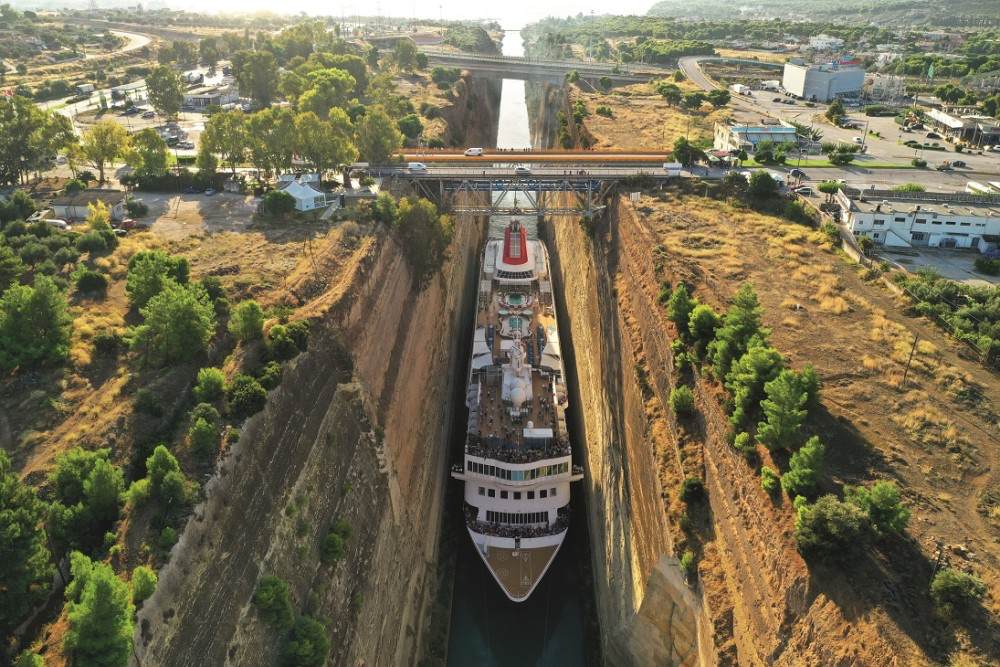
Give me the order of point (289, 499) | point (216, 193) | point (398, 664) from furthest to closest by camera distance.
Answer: point (216, 193)
point (398, 664)
point (289, 499)

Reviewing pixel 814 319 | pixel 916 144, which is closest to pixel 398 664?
pixel 814 319

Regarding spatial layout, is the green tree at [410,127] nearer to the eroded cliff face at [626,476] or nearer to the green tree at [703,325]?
the eroded cliff face at [626,476]

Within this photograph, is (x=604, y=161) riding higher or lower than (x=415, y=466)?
higher

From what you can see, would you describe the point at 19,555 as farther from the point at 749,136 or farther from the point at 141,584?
the point at 749,136

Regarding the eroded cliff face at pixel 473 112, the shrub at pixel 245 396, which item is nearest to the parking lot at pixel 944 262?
the shrub at pixel 245 396

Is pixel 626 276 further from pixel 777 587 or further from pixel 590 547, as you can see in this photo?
pixel 777 587

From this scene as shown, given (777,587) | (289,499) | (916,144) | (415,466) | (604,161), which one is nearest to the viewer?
(777,587)

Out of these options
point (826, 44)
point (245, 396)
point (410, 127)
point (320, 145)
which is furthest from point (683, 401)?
point (826, 44)
